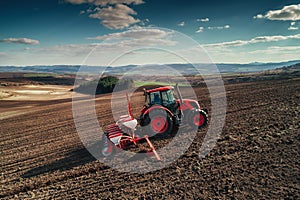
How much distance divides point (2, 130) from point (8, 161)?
8.01 m

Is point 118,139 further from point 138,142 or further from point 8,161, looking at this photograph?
point 8,161

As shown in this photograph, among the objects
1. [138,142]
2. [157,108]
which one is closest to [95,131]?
[138,142]

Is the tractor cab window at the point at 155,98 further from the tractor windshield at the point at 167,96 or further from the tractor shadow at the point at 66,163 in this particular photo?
the tractor shadow at the point at 66,163

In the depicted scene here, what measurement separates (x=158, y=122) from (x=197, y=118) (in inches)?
70.0

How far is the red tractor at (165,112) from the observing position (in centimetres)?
883

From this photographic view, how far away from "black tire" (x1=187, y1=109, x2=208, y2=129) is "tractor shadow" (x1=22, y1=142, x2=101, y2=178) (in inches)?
162

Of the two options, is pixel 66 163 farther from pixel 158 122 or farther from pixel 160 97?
pixel 160 97

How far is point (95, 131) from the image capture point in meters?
12.0

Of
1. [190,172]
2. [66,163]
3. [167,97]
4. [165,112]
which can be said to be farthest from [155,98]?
[66,163]

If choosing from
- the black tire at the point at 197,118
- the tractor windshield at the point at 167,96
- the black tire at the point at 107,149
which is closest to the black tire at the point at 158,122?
the tractor windshield at the point at 167,96

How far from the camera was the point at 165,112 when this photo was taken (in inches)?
346

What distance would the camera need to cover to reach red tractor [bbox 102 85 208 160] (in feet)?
27.6

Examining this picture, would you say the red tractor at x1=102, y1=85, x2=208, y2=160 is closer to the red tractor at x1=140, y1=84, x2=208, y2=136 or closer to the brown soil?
the red tractor at x1=140, y1=84, x2=208, y2=136

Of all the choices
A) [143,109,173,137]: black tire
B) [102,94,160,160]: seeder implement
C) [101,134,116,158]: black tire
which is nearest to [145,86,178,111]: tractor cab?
[143,109,173,137]: black tire
